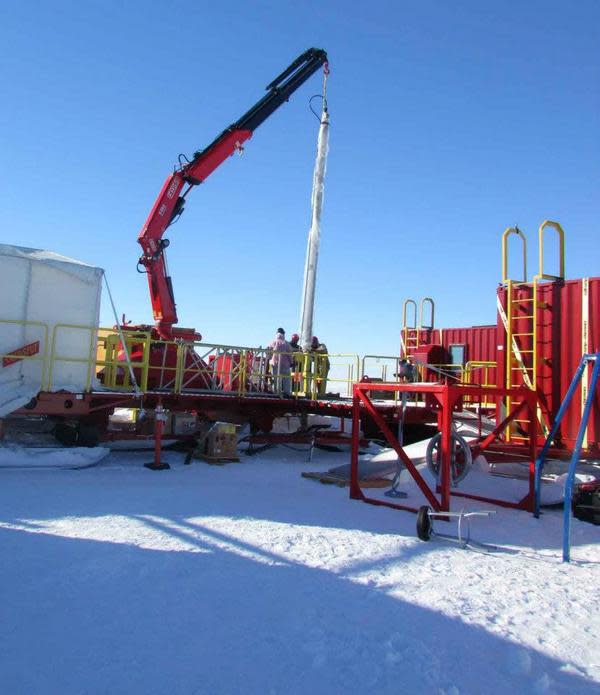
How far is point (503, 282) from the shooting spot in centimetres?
966

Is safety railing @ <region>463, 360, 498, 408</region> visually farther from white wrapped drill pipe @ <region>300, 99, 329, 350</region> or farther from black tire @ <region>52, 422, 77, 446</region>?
black tire @ <region>52, 422, 77, 446</region>

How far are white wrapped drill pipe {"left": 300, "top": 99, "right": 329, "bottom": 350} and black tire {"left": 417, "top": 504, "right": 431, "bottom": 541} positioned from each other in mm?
9477

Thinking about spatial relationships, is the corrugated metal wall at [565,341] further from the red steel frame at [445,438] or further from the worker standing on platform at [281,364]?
the worker standing on platform at [281,364]

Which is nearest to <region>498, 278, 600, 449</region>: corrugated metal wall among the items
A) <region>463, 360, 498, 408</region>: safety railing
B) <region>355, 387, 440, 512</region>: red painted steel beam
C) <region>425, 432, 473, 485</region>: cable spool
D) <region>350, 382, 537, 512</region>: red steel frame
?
<region>350, 382, 537, 512</region>: red steel frame

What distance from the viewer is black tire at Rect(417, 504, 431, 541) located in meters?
5.98

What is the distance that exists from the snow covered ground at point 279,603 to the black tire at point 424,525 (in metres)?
0.12

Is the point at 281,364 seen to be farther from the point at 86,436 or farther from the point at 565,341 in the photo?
the point at 565,341

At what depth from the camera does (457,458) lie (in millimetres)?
8258

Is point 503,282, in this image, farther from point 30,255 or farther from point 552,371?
point 30,255

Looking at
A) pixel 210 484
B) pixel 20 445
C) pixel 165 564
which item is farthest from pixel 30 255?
pixel 165 564

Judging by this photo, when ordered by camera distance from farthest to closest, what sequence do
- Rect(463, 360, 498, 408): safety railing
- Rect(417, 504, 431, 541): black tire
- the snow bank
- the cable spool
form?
Rect(463, 360, 498, 408): safety railing → the snow bank → the cable spool → Rect(417, 504, 431, 541): black tire

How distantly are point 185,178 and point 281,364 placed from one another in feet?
16.2

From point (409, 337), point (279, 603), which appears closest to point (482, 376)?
point (409, 337)

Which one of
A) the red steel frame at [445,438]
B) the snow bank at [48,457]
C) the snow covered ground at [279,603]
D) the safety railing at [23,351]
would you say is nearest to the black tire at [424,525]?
the snow covered ground at [279,603]
